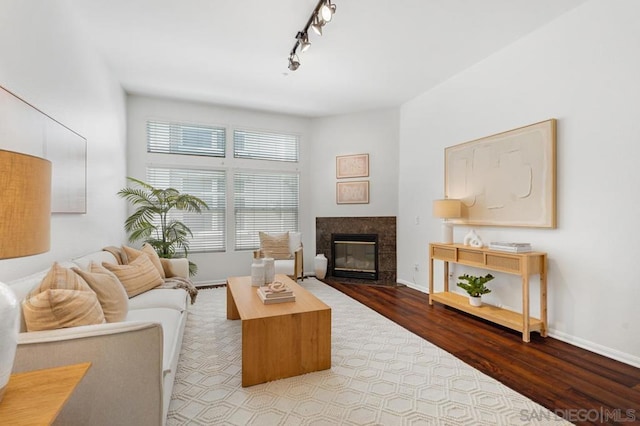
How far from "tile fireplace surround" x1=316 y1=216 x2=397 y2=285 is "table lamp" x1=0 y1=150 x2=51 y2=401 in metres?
4.49

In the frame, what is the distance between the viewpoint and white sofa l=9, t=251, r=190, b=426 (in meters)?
1.20

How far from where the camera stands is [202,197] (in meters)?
4.94

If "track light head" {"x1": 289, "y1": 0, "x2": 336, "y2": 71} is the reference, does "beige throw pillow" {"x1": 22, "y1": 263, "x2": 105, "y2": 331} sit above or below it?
below

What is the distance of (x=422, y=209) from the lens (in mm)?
4516

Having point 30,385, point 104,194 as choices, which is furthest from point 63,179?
point 30,385

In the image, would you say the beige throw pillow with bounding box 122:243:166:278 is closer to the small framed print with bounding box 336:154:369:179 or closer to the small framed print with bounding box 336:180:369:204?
the small framed print with bounding box 336:180:369:204

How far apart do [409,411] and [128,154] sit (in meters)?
4.87

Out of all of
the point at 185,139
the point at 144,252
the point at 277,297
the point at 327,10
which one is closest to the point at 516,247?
the point at 277,297

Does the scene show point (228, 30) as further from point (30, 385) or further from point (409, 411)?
point (409, 411)

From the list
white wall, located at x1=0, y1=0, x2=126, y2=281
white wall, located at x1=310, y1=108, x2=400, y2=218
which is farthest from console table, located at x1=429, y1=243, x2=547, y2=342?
white wall, located at x1=0, y1=0, x2=126, y2=281

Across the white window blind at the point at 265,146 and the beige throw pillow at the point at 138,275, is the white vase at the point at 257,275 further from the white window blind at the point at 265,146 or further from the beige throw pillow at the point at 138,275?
the white window blind at the point at 265,146

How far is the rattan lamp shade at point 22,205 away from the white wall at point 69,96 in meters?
1.12

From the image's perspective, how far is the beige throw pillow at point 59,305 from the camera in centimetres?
133

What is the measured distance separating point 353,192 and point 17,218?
15.4 ft
